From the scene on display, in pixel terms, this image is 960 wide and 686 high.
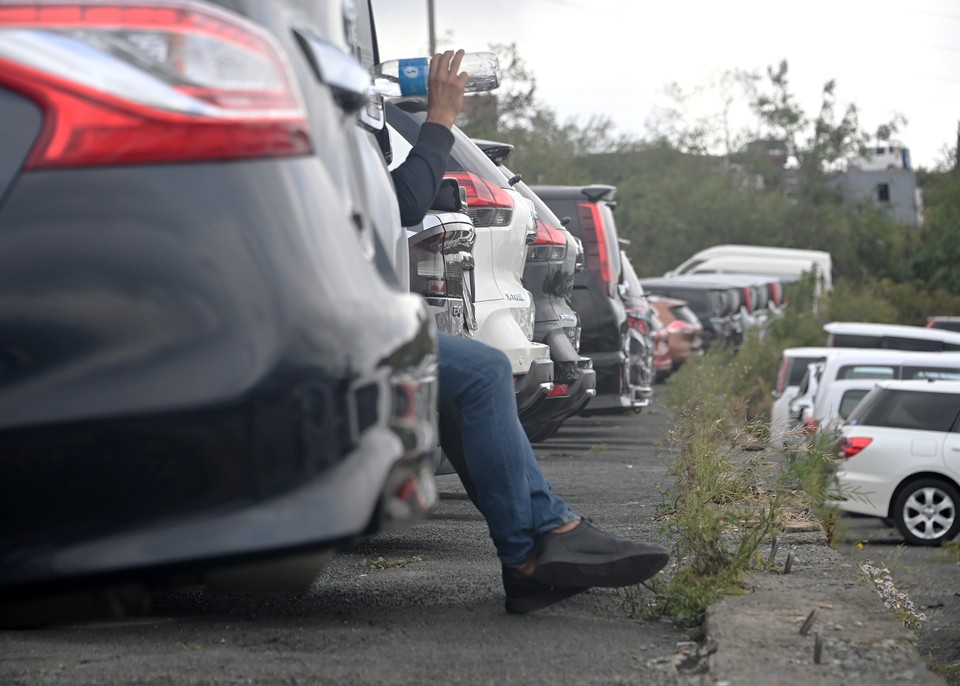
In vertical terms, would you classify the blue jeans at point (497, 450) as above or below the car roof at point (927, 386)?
above

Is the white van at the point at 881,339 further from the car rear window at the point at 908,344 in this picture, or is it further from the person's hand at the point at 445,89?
the person's hand at the point at 445,89

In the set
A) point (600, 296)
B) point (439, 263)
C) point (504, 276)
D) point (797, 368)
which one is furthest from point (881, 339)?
point (439, 263)

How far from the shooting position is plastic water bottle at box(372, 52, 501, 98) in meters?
4.47

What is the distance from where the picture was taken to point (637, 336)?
13.0m

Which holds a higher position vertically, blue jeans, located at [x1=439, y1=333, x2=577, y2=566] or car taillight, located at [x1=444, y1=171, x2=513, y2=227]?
car taillight, located at [x1=444, y1=171, x2=513, y2=227]

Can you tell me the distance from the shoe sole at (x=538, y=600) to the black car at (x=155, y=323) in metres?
2.34

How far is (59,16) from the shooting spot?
206 cm

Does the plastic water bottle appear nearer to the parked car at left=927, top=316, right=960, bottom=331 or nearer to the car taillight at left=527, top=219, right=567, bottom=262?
the car taillight at left=527, top=219, right=567, bottom=262

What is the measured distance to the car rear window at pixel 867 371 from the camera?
20594mm

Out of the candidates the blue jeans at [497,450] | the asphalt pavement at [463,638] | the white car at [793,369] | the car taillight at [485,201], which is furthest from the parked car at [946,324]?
the blue jeans at [497,450]

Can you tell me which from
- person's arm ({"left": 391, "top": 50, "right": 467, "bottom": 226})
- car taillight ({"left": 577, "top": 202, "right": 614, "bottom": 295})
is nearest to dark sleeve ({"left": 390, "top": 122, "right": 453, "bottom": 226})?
person's arm ({"left": 391, "top": 50, "right": 467, "bottom": 226})

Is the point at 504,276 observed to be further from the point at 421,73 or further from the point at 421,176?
the point at 421,176

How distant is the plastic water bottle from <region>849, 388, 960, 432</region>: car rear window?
1325 cm

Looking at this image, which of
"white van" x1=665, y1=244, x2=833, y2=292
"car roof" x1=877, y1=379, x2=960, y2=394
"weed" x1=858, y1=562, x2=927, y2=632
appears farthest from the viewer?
"white van" x1=665, y1=244, x2=833, y2=292
